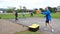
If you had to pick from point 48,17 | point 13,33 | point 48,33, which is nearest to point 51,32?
point 48,33

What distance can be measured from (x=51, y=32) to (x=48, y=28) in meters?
1.58

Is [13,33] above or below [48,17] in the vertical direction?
below

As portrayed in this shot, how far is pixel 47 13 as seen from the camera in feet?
42.2

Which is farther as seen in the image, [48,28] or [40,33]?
[48,28]

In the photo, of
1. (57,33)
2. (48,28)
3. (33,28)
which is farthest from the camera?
(48,28)

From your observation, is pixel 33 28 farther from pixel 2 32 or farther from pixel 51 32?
pixel 2 32

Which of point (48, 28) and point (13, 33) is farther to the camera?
point (48, 28)

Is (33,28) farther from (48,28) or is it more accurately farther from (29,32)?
(48,28)

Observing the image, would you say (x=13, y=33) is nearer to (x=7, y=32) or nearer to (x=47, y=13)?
(x=7, y=32)

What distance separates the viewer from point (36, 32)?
12422mm

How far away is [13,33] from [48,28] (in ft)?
9.68

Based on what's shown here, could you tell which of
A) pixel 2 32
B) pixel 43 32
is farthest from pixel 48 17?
pixel 2 32

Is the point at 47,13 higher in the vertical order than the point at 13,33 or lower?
higher

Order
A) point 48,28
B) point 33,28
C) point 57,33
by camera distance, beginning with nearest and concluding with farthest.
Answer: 1. point 57,33
2. point 33,28
3. point 48,28
